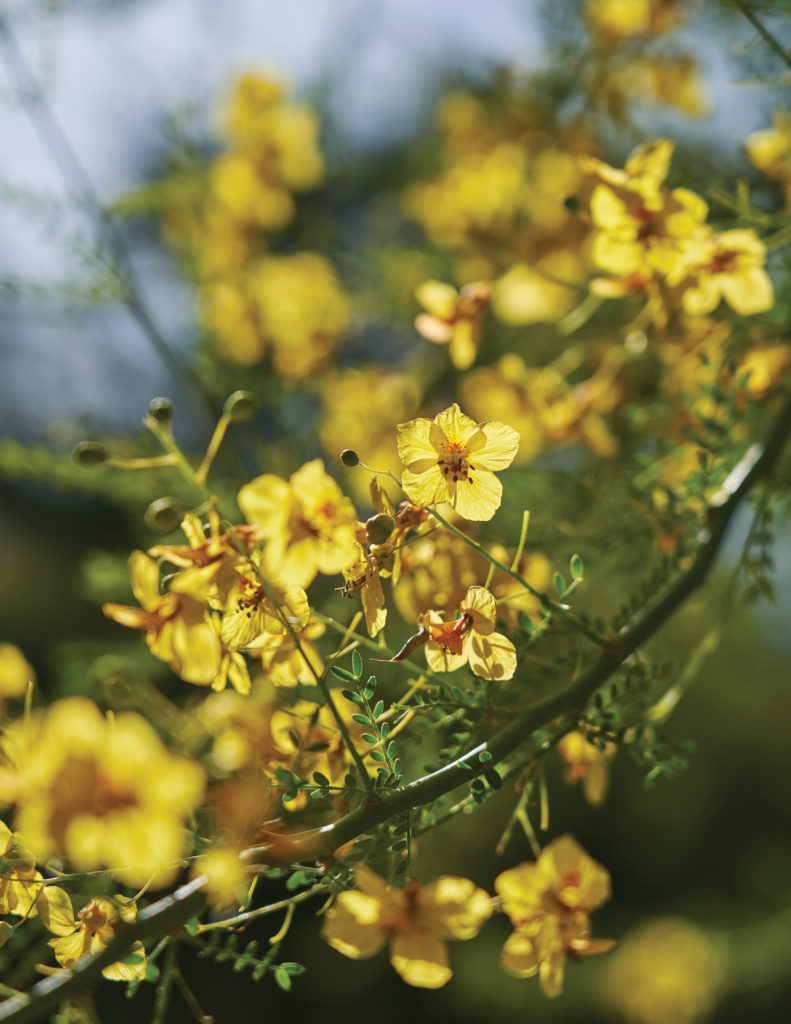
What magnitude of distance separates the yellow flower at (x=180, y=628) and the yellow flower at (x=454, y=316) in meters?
0.35

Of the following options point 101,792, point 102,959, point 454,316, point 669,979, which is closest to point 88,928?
point 102,959

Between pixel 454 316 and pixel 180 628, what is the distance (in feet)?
1.32

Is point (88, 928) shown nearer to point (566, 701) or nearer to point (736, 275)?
point (566, 701)

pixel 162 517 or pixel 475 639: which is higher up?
pixel 162 517

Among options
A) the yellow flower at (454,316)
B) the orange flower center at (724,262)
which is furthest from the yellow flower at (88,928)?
the orange flower center at (724,262)

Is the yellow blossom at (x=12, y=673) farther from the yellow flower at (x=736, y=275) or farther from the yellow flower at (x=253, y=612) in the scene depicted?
the yellow flower at (x=736, y=275)

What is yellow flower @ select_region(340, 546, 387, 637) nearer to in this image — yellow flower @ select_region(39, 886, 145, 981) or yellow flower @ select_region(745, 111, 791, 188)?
yellow flower @ select_region(39, 886, 145, 981)

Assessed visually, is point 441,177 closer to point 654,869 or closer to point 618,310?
point 618,310

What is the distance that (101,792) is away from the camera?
1.04 ft

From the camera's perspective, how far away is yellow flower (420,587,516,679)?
446 mm

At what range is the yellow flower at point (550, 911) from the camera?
52cm

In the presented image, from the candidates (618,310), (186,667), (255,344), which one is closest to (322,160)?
(255,344)

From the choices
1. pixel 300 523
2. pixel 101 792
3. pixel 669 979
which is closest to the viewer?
pixel 101 792

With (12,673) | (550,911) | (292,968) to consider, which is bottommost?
(550,911)
